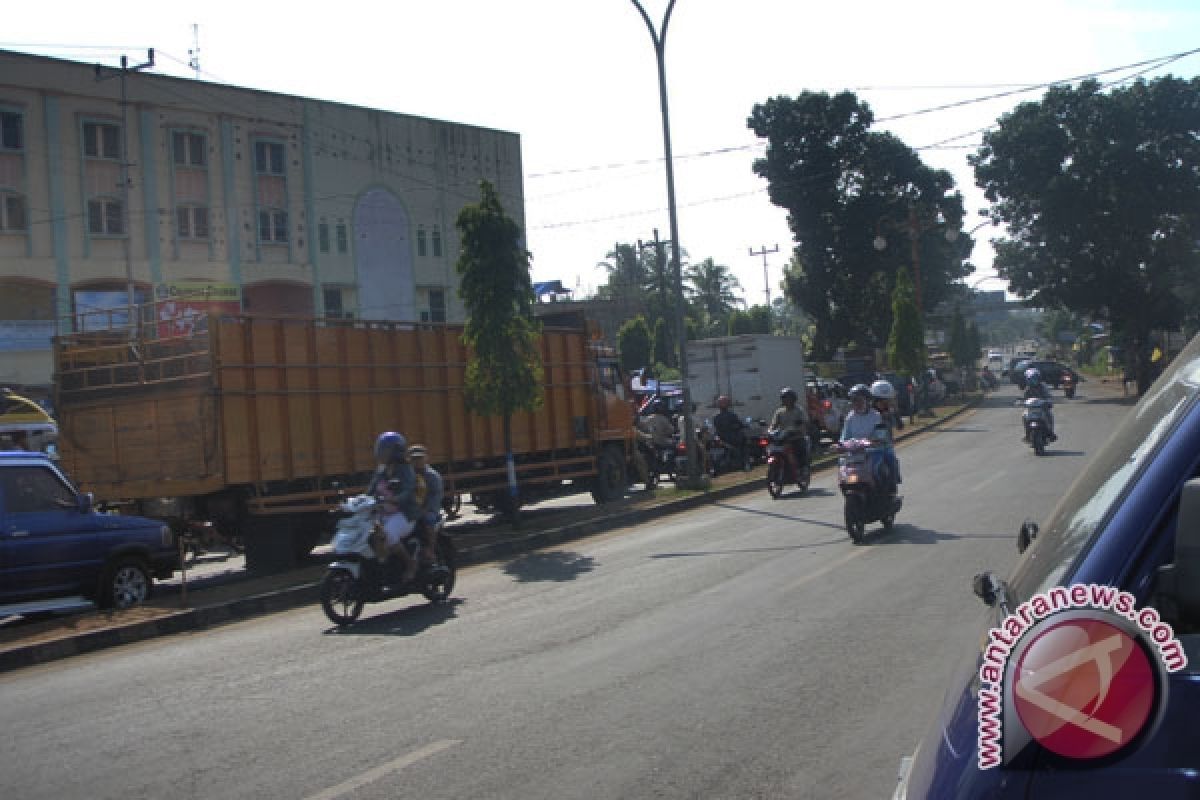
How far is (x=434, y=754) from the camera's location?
577cm

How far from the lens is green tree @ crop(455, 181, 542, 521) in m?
17.1

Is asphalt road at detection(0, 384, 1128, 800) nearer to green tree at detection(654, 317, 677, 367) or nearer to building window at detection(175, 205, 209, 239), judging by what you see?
building window at detection(175, 205, 209, 239)

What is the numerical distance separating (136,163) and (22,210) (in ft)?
12.1

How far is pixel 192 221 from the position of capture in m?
36.1

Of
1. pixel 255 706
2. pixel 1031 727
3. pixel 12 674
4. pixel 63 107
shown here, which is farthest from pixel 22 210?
pixel 1031 727

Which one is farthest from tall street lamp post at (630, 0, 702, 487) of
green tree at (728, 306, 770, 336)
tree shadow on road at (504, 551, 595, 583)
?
green tree at (728, 306, 770, 336)

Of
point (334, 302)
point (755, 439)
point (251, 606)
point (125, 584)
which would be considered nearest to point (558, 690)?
point (251, 606)

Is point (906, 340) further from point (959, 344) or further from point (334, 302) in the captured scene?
point (959, 344)

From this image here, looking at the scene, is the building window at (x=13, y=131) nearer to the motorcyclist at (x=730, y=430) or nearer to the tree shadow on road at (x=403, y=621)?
the motorcyclist at (x=730, y=430)

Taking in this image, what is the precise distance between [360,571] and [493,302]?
7.53 metres

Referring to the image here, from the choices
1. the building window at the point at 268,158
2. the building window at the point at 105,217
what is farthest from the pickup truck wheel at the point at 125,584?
the building window at the point at 268,158

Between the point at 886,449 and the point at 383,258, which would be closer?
the point at 886,449

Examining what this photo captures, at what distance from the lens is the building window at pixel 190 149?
3562 cm

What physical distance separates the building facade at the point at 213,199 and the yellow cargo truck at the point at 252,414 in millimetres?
12606
